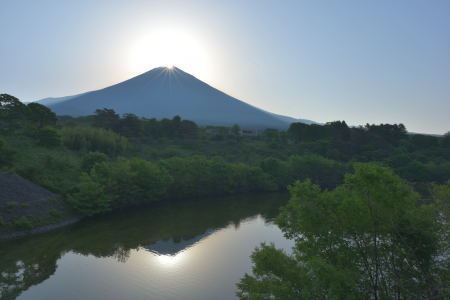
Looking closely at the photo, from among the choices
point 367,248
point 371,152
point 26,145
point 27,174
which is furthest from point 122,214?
point 371,152

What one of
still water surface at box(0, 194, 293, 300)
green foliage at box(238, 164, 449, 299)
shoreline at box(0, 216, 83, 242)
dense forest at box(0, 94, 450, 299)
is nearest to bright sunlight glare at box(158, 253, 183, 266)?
still water surface at box(0, 194, 293, 300)

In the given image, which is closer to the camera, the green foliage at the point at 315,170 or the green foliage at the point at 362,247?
the green foliage at the point at 362,247

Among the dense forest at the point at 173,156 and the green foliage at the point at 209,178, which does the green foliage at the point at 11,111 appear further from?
the green foliage at the point at 209,178

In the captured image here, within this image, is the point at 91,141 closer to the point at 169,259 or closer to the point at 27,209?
the point at 27,209

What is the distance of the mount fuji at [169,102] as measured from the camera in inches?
4973

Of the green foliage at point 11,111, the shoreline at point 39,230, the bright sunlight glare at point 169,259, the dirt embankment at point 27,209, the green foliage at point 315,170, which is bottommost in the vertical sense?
the bright sunlight glare at point 169,259

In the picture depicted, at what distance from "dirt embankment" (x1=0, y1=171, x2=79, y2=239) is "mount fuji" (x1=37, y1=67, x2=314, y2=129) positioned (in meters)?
95.5

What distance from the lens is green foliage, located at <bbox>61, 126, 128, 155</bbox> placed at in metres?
39.9

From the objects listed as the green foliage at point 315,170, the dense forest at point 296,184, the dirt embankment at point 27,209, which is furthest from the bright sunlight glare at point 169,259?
the green foliage at point 315,170

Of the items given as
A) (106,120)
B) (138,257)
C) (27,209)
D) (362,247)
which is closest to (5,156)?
(27,209)

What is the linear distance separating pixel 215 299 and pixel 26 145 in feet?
99.9

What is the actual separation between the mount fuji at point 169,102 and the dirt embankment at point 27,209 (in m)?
95.5

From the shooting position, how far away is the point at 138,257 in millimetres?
17875

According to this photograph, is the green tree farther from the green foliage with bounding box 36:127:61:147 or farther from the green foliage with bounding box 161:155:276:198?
the green foliage with bounding box 161:155:276:198
